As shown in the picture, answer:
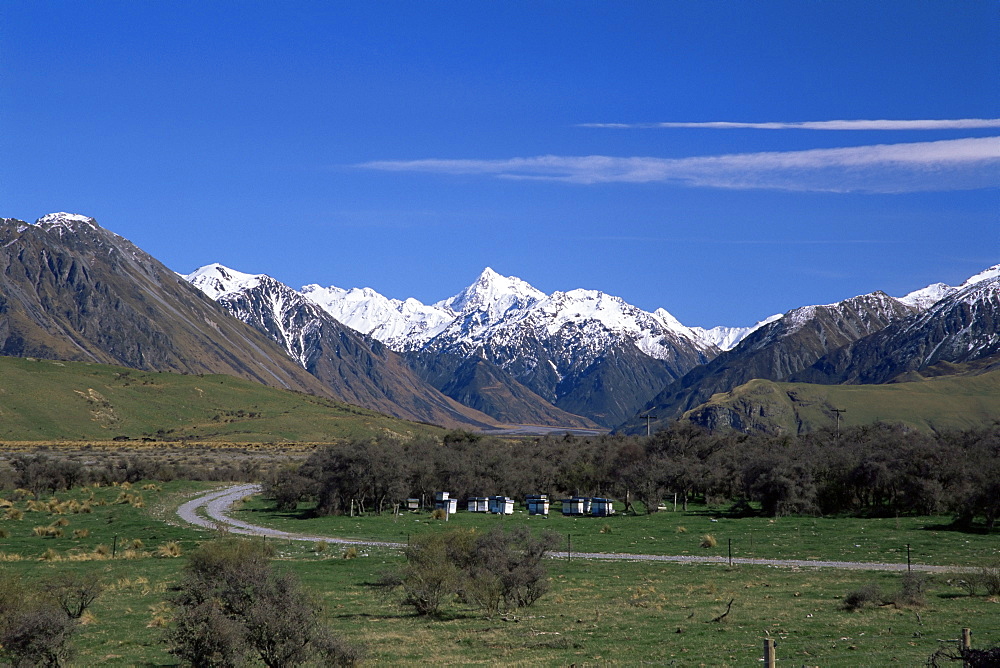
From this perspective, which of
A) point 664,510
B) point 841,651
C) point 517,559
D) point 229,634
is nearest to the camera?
point 229,634

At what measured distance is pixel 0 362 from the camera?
195625mm

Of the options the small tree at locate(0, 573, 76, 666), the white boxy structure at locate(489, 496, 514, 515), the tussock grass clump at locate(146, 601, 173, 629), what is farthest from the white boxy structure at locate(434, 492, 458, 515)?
the small tree at locate(0, 573, 76, 666)

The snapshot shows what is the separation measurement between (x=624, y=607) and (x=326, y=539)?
3122cm

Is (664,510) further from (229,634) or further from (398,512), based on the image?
(229,634)

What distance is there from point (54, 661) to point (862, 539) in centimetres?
4299

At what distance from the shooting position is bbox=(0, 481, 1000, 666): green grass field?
26438 millimetres

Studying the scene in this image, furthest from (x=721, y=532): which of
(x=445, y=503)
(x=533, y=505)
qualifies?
(x=445, y=503)

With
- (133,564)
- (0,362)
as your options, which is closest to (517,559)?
(133,564)

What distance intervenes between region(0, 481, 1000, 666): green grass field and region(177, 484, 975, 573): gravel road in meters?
2.23

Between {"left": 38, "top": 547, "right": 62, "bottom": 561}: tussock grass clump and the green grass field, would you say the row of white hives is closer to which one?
the green grass field

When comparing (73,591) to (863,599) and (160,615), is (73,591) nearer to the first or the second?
(160,615)

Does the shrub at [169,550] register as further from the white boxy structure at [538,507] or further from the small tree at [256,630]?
the white boxy structure at [538,507]

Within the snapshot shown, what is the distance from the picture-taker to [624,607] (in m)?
34.1

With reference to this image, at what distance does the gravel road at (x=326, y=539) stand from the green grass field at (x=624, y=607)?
223 cm
